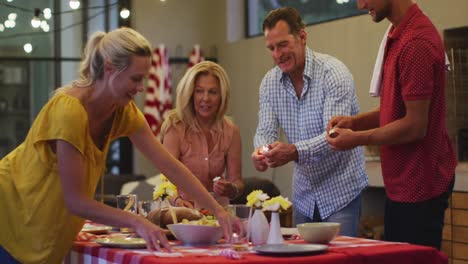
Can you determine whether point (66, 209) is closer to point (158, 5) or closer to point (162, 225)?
point (162, 225)

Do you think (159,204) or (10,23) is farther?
(10,23)

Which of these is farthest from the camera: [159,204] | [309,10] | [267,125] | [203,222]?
[309,10]

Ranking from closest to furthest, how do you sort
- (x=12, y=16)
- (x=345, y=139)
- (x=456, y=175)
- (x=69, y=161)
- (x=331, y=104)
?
(x=69, y=161), (x=345, y=139), (x=331, y=104), (x=456, y=175), (x=12, y=16)

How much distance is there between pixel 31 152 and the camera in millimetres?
2670

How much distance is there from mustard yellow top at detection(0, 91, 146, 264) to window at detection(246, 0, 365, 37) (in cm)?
484

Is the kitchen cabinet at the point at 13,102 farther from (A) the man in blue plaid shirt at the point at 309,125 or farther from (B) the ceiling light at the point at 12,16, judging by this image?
(A) the man in blue plaid shirt at the point at 309,125

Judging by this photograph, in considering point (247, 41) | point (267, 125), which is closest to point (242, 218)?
point (267, 125)

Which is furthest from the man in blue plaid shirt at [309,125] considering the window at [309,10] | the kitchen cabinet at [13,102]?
the kitchen cabinet at [13,102]

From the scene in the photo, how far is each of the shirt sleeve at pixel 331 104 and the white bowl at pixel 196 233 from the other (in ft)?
2.24

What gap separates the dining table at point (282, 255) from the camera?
234 cm

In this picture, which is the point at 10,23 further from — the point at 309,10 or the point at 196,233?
the point at 196,233

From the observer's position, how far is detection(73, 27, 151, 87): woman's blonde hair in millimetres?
2602

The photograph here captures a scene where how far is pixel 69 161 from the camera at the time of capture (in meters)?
2.54

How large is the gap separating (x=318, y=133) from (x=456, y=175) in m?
2.26
